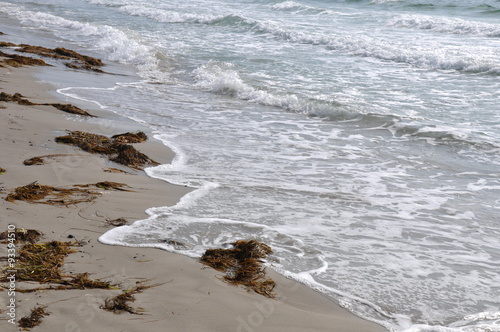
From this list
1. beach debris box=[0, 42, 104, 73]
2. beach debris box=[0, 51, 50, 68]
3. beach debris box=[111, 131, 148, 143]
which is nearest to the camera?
beach debris box=[111, 131, 148, 143]

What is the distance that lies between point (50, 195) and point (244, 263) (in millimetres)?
1869

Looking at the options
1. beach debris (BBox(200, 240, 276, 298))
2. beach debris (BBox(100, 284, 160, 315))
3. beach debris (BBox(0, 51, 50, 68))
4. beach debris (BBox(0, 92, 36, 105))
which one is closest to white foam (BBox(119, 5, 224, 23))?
beach debris (BBox(0, 51, 50, 68))

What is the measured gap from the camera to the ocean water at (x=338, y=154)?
411 cm

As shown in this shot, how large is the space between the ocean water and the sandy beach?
0.64 ft

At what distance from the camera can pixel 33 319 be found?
9.35 feet

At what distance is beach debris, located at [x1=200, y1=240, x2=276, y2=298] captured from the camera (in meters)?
3.71

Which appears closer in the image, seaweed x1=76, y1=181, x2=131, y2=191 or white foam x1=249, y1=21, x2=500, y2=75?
seaweed x1=76, y1=181, x2=131, y2=191

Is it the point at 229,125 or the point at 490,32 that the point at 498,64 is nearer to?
the point at 490,32

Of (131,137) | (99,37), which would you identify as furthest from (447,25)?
(131,137)

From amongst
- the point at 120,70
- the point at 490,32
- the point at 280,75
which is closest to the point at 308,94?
the point at 280,75

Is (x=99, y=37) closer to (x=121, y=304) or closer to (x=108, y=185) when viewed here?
(x=108, y=185)

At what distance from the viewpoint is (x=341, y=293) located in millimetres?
3779

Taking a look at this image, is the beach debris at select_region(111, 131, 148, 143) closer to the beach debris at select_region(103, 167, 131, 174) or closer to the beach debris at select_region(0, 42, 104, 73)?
the beach debris at select_region(103, 167, 131, 174)

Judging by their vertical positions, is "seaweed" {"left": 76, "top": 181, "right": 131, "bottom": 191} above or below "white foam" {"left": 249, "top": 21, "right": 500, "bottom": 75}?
below
